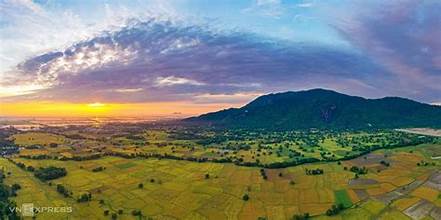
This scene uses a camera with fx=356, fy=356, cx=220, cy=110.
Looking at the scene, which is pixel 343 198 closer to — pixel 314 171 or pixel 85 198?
pixel 314 171

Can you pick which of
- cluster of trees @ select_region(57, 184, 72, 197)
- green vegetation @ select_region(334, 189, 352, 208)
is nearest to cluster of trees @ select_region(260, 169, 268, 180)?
green vegetation @ select_region(334, 189, 352, 208)

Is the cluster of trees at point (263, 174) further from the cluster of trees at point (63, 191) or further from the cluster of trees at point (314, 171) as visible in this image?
the cluster of trees at point (63, 191)

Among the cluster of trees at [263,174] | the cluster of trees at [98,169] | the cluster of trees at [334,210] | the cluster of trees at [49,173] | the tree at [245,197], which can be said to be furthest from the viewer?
the cluster of trees at [98,169]

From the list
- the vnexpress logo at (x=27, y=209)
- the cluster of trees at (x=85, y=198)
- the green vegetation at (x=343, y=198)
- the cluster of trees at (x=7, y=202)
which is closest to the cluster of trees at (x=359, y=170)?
the green vegetation at (x=343, y=198)

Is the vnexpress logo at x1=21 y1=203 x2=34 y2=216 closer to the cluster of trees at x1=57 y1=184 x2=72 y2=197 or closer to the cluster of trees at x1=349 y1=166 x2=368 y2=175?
the cluster of trees at x1=57 y1=184 x2=72 y2=197

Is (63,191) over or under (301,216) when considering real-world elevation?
over

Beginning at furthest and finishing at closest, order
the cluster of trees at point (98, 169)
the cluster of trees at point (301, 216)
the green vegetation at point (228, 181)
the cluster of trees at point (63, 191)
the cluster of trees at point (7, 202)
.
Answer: the cluster of trees at point (98, 169), the cluster of trees at point (63, 191), the green vegetation at point (228, 181), the cluster of trees at point (301, 216), the cluster of trees at point (7, 202)

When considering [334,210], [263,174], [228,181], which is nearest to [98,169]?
[228,181]

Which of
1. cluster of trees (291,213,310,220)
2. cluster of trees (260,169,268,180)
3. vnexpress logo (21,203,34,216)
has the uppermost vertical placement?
cluster of trees (260,169,268,180)

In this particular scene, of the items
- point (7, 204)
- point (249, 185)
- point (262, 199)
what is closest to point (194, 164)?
point (249, 185)
